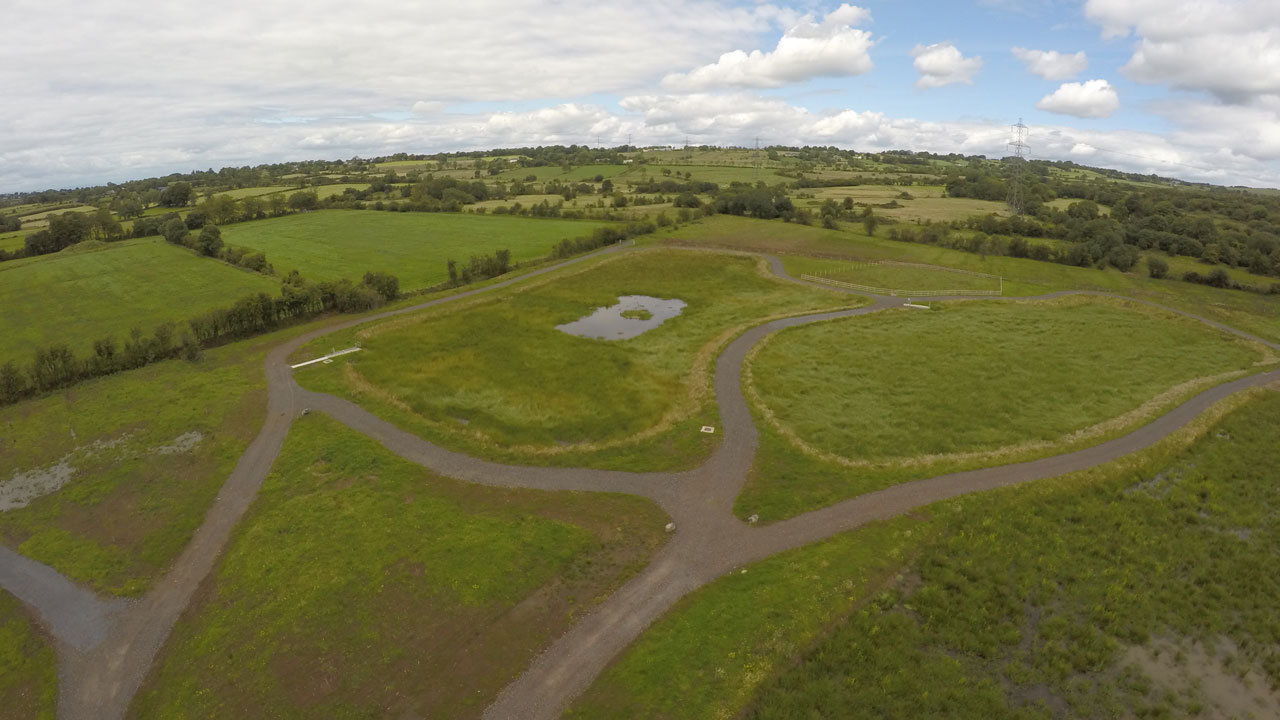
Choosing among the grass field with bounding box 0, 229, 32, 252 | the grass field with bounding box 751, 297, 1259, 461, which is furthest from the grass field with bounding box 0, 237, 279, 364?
the grass field with bounding box 751, 297, 1259, 461

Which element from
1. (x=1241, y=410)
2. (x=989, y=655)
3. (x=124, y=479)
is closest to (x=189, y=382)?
(x=124, y=479)

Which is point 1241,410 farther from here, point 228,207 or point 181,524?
point 228,207

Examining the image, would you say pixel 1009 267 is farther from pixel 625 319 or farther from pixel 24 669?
pixel 24 669

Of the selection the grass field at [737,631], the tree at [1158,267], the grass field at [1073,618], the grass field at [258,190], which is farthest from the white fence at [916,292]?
the grass field at [258,190]

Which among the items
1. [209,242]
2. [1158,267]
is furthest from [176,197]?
[1158,267]

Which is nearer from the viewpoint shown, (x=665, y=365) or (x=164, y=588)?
(x=164, y=588)

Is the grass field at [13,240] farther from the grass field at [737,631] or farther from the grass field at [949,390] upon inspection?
the grass field at [737,631]
